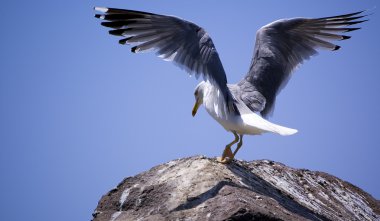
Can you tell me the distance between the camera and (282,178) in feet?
19.3

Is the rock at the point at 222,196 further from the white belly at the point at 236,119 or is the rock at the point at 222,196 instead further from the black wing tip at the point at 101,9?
the black wing tip at the point at 101,9

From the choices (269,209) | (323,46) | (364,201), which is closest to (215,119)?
(269,209)

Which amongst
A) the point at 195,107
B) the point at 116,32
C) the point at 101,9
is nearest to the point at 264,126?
the point at 195,107

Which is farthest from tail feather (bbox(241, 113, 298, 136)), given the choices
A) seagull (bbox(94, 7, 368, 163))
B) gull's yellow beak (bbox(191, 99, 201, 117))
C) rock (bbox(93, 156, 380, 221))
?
gull's yellow beak (bbox(191, 99, 201, 117))

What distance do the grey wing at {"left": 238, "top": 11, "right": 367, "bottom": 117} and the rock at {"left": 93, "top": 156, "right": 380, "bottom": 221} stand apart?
37.8 inches

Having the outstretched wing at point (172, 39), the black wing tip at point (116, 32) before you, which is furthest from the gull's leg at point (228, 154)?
the black wing tip at point (116, 32)

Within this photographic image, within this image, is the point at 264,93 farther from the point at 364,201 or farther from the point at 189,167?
the point at 364,201

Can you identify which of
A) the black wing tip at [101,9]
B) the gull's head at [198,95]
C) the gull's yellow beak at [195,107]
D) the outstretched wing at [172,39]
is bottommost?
the gull's yellow beak at [195,107]

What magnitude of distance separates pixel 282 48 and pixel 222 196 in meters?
2.90

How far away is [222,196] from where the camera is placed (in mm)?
4285

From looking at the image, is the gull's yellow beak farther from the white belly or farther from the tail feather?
the tail feather

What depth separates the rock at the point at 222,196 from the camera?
4176 millimetres

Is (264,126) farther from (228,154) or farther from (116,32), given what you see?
(116,32)

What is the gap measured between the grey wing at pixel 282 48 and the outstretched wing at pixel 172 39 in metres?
0.68
